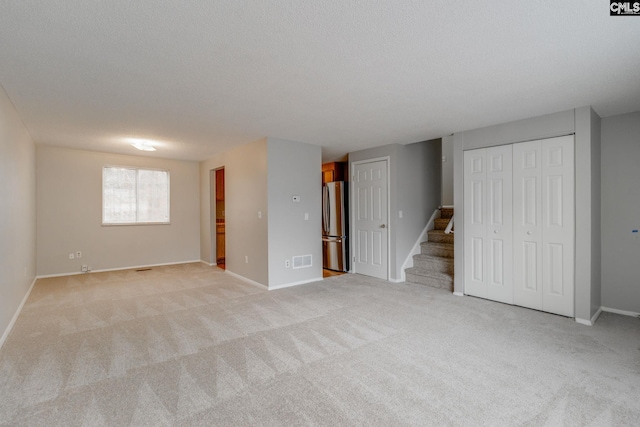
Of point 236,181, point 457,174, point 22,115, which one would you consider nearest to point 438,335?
point 457,174

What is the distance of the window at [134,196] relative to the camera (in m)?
6.11

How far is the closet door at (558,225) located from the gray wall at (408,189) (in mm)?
2096

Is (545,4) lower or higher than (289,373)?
higher

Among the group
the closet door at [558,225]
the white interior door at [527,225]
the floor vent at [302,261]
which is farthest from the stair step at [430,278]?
the floor vent at [302,261]

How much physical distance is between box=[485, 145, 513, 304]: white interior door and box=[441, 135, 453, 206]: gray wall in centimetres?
301

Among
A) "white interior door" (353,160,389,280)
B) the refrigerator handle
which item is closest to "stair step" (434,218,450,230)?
"white interior door" (353,160,389,280)

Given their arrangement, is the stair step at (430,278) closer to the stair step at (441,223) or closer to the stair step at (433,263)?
the stair step at (433,263)

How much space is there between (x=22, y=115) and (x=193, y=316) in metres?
3.24

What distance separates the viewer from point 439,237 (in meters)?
5.62

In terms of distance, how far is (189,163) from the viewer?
7.11m

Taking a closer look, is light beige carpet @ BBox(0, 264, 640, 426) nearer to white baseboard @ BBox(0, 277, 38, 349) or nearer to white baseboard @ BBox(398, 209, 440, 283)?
white baseboard @ BBox(0, 277, 38, 349)

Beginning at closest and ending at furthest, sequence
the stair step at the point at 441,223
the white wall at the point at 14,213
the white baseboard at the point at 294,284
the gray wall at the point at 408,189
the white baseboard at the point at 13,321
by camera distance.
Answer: the white baseboard at the point at 13,321 → the white wall at the point at 14,213 → the white baseboard at the point at 294,284 → the gray wall at the point at 408,189 → the stair step at the point at 441,223

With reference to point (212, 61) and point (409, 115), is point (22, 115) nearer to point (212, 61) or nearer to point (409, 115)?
point (212, 61)

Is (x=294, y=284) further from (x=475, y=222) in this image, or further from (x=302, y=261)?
(x=475, y=222)
